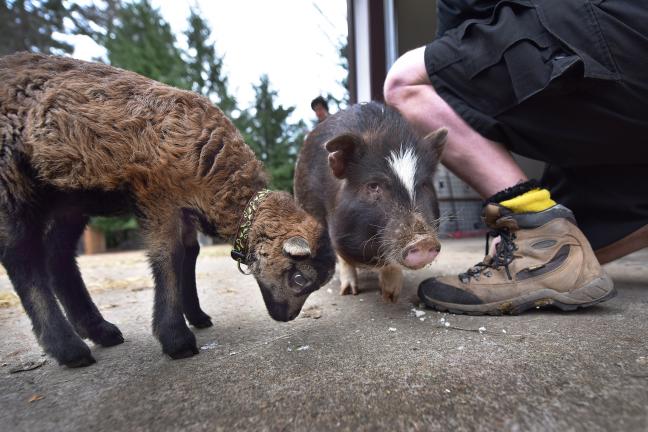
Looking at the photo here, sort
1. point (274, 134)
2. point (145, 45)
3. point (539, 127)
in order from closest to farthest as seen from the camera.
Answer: point (539, 127), point (145, 45), point (274, 134)

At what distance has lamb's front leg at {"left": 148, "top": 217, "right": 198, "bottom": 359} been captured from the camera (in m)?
1.74

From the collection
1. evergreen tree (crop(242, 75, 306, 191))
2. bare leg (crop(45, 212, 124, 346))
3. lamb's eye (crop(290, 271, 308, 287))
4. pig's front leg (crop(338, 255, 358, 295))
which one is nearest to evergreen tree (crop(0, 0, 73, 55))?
evergreen tree (crop(242, 75, 306, 191))

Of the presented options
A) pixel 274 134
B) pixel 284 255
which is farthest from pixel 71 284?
pixel 274 134

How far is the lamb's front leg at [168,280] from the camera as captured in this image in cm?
174

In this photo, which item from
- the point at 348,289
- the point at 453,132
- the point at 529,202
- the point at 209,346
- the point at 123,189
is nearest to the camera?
the point at 123,189

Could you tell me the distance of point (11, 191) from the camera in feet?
5.44

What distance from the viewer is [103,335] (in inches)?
77.0

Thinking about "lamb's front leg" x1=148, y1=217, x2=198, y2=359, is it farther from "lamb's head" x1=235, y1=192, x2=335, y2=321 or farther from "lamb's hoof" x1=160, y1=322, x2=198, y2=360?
"lamb's head" x1=235, y1=192, x2=335, y2=321

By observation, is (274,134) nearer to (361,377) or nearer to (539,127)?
(539,127)

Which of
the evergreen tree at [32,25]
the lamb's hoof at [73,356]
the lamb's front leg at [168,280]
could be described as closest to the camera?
the lamb's hoof at [73,356]

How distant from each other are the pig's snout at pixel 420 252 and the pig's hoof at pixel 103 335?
A: 143cm

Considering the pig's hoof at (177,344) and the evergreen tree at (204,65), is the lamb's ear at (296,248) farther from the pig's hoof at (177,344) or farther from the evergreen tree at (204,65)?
the evergreen tree at (204,65)

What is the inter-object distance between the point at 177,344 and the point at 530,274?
1706mm

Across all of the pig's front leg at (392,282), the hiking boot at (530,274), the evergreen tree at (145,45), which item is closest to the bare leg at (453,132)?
the hiking boot at (530,274)
